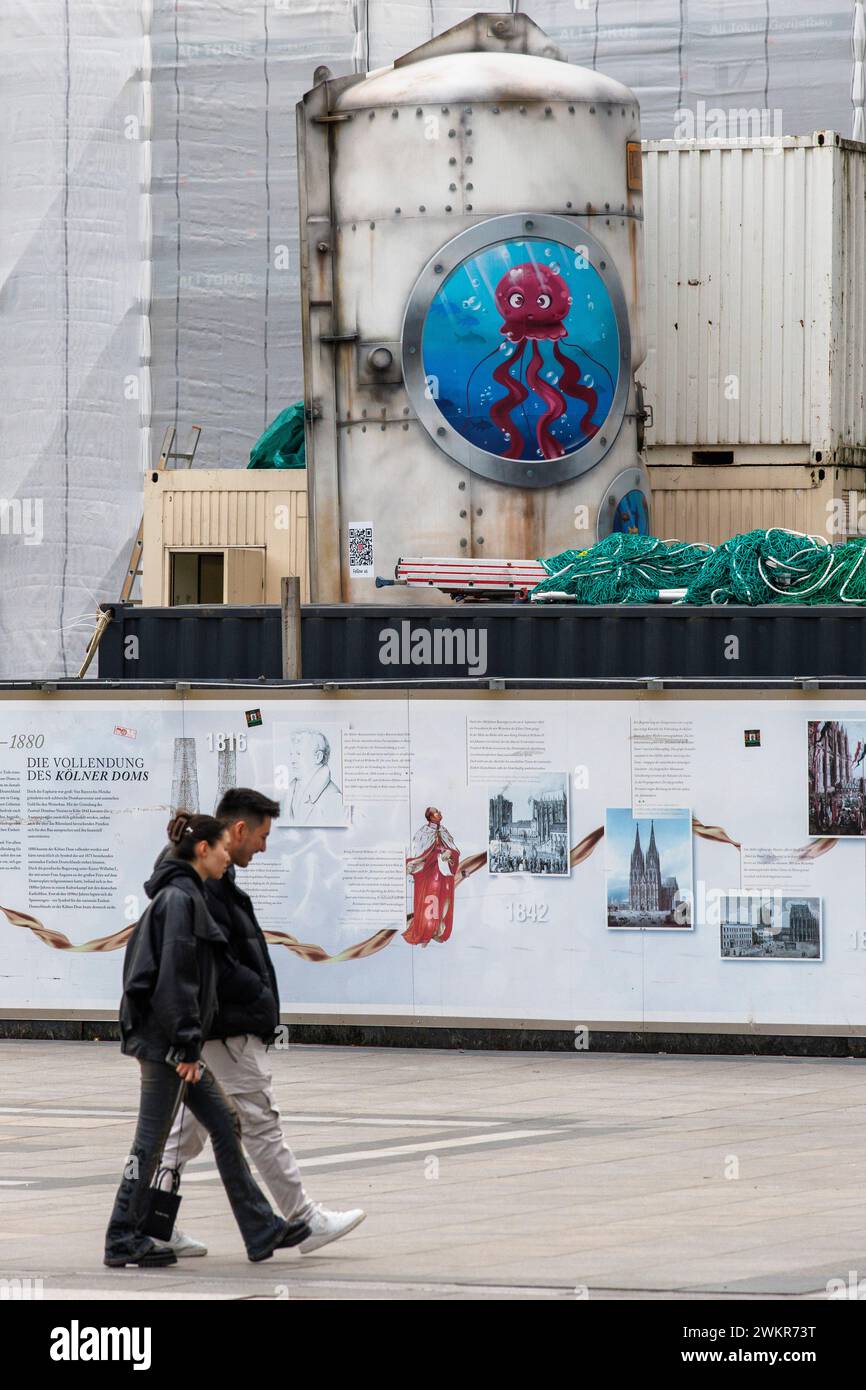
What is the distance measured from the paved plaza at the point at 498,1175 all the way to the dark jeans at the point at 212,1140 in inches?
7.6

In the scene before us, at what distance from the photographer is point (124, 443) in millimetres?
32156

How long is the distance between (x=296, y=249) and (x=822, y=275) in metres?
8.33

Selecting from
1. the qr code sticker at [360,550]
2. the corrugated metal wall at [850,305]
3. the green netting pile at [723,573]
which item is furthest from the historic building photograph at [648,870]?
the corrugated metal wall at [850,305]

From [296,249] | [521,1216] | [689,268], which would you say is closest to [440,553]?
[689,268]

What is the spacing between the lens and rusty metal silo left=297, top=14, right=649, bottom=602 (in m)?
22.6

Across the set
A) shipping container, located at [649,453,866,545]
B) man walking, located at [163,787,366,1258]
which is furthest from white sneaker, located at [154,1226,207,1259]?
shipping container, located at [649,453,866,545]

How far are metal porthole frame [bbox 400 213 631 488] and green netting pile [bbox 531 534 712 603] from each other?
227cm

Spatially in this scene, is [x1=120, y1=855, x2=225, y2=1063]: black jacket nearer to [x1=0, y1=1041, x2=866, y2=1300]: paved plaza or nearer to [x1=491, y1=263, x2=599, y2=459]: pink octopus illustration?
[x1=0, y1=1041, x2=866, y2=1300]: paved plaza

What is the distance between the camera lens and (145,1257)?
932 centimetres

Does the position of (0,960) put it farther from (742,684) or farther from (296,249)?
(296,249)

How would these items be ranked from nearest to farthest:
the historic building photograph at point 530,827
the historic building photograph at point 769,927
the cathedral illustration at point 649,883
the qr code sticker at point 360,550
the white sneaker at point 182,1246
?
the white sneaker at point 182,1246 → the historic building photograph at point 769,927 → the cathedral illustration at point 649,883 → the historic building photograph at point 530,827 → the qr code sticker at point 360,550

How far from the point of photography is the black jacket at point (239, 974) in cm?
966

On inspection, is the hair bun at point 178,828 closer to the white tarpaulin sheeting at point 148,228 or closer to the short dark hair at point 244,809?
the short dark hair at point 244,809

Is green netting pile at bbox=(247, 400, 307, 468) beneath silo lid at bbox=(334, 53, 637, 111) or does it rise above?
beneath
